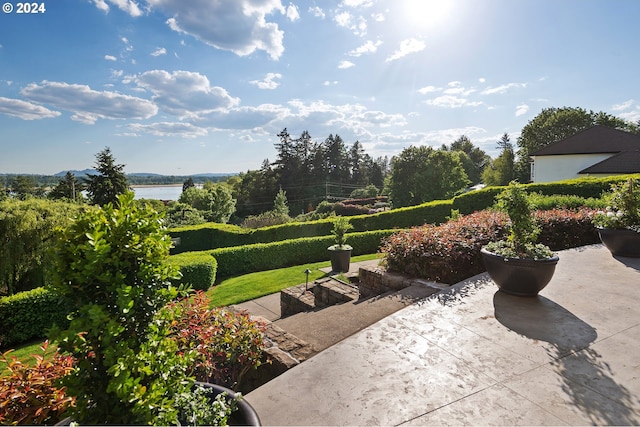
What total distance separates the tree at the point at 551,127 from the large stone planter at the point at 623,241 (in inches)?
1434

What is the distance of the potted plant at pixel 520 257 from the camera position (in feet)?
13.9

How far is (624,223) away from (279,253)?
10.9 metres

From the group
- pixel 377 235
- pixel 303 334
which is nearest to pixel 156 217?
pixel 303 334

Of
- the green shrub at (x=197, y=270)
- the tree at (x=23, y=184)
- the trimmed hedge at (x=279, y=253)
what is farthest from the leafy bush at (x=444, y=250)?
the tree at (x=23, y=184)

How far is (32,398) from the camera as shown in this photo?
2283 mm

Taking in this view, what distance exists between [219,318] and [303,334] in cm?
126

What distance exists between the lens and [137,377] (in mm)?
1686

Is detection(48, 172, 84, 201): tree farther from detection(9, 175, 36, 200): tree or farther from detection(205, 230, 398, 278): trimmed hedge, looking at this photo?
detection(205, 230, 398, 278): trimmed hedge

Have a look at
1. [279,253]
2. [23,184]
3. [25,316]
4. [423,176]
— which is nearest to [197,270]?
[25,316]

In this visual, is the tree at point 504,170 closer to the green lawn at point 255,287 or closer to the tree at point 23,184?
the green lawn at point 255,287

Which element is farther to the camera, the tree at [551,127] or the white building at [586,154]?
the tree at [551,127]

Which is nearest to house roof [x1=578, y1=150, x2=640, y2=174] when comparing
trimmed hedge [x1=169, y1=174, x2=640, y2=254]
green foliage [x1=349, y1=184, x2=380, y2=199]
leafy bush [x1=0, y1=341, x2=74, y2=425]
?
trimmed hedge [x1=169, y1=174, x2=640, y2=254]

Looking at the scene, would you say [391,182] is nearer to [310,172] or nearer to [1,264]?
[310,172]

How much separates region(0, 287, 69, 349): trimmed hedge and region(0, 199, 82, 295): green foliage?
62.5 inches
